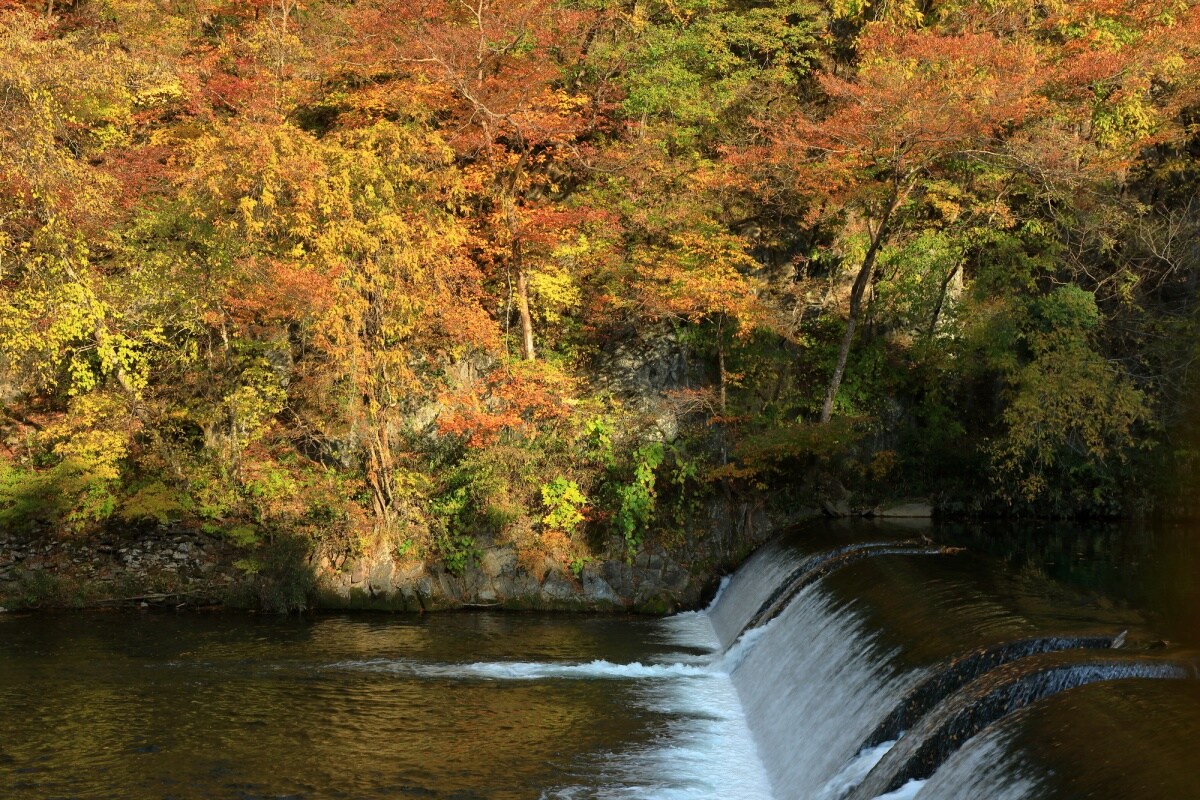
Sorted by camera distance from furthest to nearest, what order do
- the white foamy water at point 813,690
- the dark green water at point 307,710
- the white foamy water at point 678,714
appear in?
the dark green water at point 307,710, the white foamy water at point 678,714, the white foamy water at point 813,690

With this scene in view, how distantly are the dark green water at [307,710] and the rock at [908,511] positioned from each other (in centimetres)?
585

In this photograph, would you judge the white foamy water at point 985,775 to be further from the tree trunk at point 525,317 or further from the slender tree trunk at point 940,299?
the slender tree trunk at point 940,299

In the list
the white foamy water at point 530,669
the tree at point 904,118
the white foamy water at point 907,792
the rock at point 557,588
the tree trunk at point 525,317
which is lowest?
the white foamy water at point 530,669

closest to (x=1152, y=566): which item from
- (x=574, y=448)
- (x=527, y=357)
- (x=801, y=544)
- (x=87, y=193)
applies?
(x=801, y=544)

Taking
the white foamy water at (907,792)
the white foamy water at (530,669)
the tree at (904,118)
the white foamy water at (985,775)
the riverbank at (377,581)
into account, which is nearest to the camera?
the white foamy water at (985,775)

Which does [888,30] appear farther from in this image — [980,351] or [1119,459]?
[1119,459]

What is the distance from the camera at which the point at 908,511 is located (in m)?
20.0

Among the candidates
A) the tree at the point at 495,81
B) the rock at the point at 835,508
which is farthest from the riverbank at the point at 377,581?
the tree at the point at 495,81

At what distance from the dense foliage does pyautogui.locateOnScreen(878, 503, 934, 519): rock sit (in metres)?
0.60

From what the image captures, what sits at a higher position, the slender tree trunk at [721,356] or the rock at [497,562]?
the slender tree trunk at [721,356]

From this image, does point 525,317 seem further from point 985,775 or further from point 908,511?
point 985,775

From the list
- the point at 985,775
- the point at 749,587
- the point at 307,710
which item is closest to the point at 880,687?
the point at 985,775

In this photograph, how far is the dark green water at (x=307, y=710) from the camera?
978 cm

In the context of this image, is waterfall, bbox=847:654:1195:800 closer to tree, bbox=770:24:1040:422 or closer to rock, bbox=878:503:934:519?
tree, bbox=770:24:1040:422
